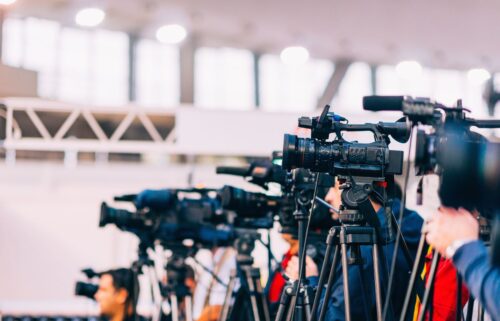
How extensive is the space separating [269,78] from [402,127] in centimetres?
967

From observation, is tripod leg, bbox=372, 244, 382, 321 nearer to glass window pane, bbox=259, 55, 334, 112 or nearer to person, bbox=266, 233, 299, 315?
person, bbox=266, 233, 299, 315

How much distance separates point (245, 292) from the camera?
112 inches

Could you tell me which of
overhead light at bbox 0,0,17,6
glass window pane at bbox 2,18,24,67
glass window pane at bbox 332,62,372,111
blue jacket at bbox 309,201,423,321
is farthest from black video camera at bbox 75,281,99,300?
glass window pane at bbox 332,62,372,111

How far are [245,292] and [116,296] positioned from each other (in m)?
0.82

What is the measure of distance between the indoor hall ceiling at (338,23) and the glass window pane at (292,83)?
3.35 feet

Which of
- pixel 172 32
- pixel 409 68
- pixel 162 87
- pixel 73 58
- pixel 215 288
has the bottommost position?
pixel 215 288

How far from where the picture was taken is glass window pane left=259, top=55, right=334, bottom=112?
11.2 meters

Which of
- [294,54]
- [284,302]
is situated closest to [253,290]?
[284,302]

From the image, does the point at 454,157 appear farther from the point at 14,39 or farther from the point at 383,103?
the point at 14,39

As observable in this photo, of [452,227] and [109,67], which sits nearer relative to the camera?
[452,227]

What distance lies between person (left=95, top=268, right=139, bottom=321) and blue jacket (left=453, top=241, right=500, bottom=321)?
7.88 feet

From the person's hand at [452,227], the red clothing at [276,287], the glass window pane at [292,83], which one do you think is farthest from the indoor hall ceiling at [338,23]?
the person's hand at [452,227]

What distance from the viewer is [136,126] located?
6559 mm

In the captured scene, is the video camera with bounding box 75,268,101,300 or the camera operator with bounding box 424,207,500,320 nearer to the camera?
the camera operator with bounding box 424,207,500,320
